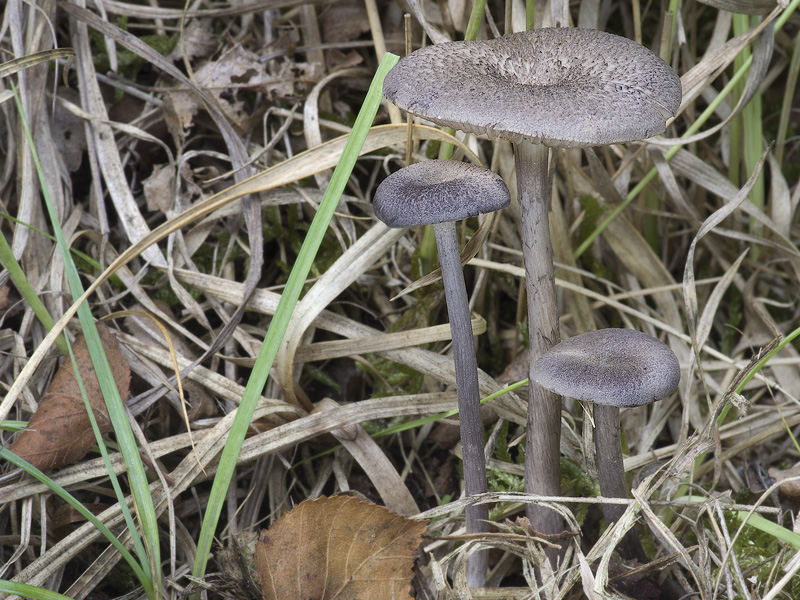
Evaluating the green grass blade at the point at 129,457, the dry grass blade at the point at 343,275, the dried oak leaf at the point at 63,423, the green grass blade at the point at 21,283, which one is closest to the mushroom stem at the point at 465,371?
the dry grass blade at the point at 343,275

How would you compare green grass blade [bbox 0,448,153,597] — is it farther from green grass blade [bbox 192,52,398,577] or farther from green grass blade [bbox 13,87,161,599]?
green grass blade [bbox 192,52,398,577]

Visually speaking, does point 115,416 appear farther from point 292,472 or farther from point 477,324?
point 477,324

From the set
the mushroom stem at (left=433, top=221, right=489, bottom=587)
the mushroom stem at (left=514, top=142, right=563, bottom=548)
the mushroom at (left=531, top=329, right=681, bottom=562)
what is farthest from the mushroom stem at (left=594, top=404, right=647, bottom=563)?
the mushroom stem at (left=433, top=221, right=489, bottom=587)

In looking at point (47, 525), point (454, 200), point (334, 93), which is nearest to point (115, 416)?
point (47, 525)

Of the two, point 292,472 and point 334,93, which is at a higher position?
point 334,93

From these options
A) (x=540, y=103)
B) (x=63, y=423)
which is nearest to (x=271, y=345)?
(x=63, y=423)

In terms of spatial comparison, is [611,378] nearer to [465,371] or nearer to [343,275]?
[465,371]
